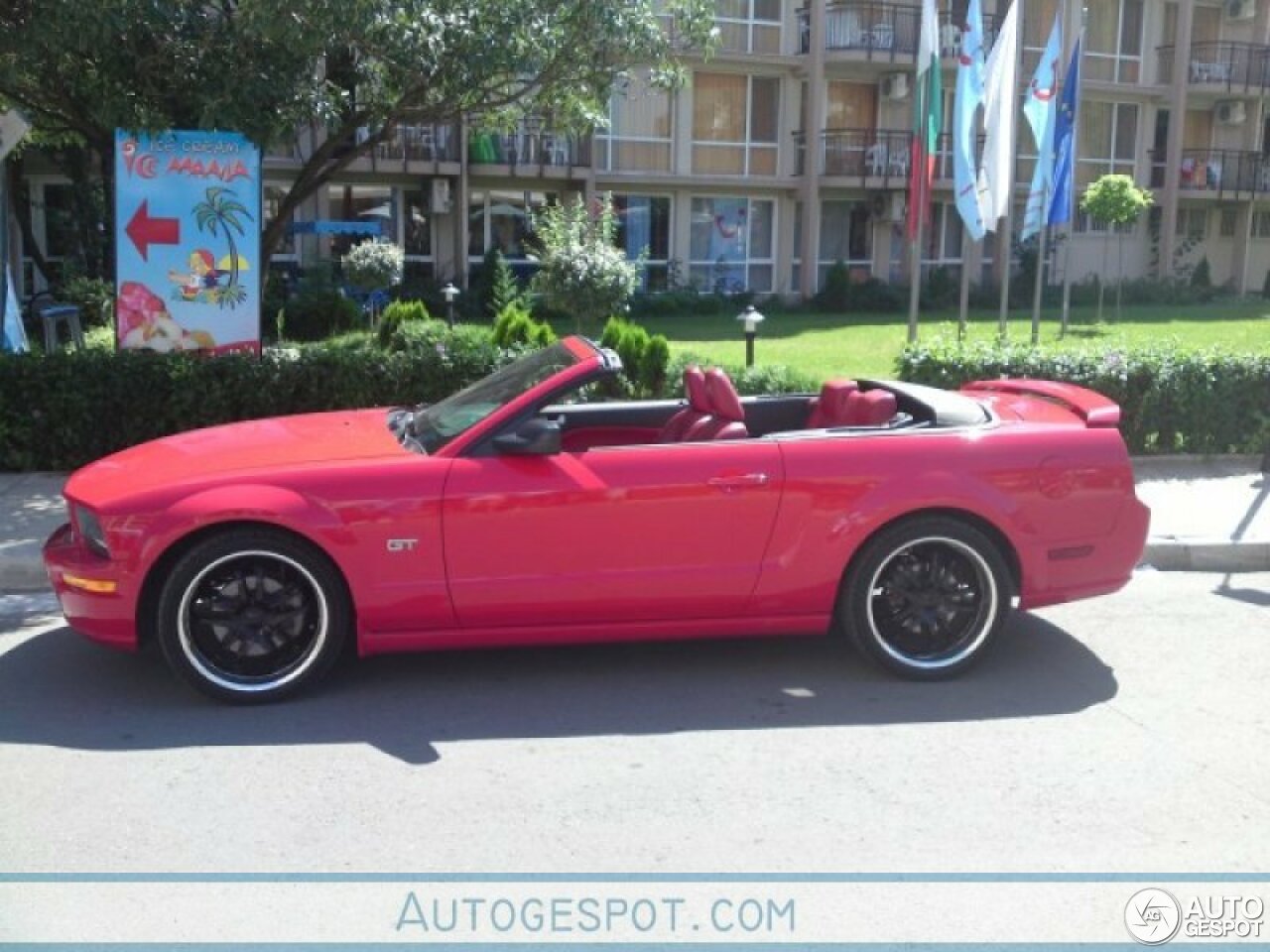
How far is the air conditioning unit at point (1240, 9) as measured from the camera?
35281mm

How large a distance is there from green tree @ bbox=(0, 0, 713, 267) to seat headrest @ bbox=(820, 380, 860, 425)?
5.29 m

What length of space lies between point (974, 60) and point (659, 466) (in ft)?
37.7

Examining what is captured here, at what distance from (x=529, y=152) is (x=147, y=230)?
19187 mm

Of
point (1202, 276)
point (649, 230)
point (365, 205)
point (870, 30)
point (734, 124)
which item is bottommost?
point (1202, 276)

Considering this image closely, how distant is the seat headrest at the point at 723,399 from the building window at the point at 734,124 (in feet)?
84.3

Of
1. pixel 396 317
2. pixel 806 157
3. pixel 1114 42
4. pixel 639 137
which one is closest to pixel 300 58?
pixel 396 317

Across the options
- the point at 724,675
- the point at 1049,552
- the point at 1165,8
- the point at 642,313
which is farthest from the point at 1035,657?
the point at 1165,8

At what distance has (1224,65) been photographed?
3503 centimetres

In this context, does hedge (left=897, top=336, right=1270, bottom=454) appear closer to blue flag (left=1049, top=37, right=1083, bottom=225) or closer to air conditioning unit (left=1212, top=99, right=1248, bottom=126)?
blue flag (left=1049, top=37, right=1083, bottom=225)

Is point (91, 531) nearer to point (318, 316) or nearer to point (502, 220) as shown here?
point (318, 316)

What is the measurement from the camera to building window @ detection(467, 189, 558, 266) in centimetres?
2950

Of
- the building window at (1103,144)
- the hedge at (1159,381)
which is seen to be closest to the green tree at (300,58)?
the hedge at (1159,381)

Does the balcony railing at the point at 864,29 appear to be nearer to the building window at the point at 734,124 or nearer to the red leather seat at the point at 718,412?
the building window at the point at 734,124

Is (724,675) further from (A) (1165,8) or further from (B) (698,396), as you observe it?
(A) (1165,8)
